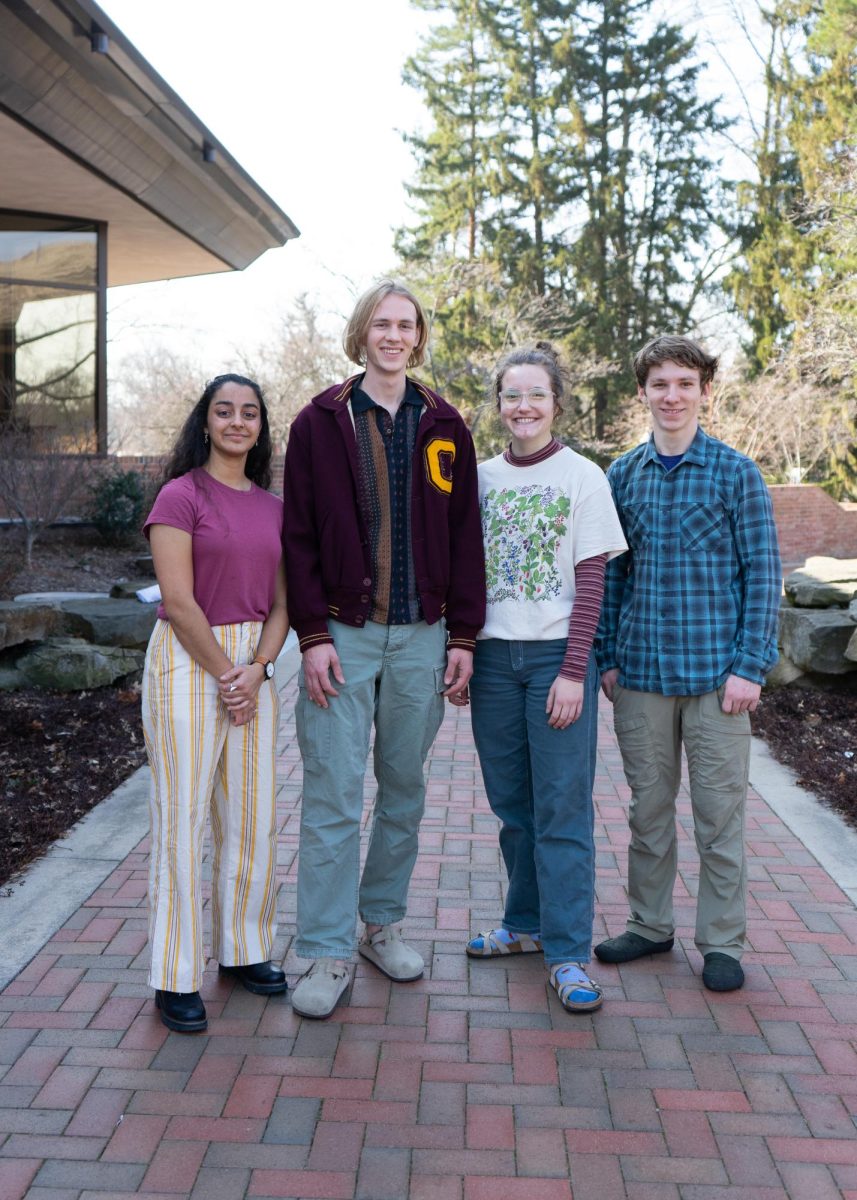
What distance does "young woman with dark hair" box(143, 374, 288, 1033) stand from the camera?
2.98 m

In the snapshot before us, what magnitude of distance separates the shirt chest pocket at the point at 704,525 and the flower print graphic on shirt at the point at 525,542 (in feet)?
1.26

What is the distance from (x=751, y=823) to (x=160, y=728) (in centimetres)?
301

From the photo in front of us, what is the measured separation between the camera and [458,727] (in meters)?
7.08

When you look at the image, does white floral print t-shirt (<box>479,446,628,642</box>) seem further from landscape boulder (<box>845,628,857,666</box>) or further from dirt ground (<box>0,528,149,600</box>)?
dirt ground (<box>0,528,149,600</box>)

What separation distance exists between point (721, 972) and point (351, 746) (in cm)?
129

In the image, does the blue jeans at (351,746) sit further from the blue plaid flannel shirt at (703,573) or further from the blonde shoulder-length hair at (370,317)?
the blonde shoulder-length hair at (370,317)

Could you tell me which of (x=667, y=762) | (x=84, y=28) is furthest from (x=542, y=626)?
(x=84, y=28)

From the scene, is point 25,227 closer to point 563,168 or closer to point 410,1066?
point 410,1066

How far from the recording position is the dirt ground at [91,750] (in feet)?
15.8

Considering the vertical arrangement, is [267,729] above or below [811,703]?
above

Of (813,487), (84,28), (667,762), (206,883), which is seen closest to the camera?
(667,762)

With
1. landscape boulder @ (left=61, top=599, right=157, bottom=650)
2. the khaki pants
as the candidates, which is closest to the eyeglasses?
the khaki pants

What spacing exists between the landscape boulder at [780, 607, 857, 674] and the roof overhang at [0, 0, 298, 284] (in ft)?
23.1

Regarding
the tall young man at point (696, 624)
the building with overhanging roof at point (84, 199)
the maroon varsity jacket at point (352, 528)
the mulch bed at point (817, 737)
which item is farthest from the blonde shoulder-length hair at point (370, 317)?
the building with overhanging roof at point (84, 199)
